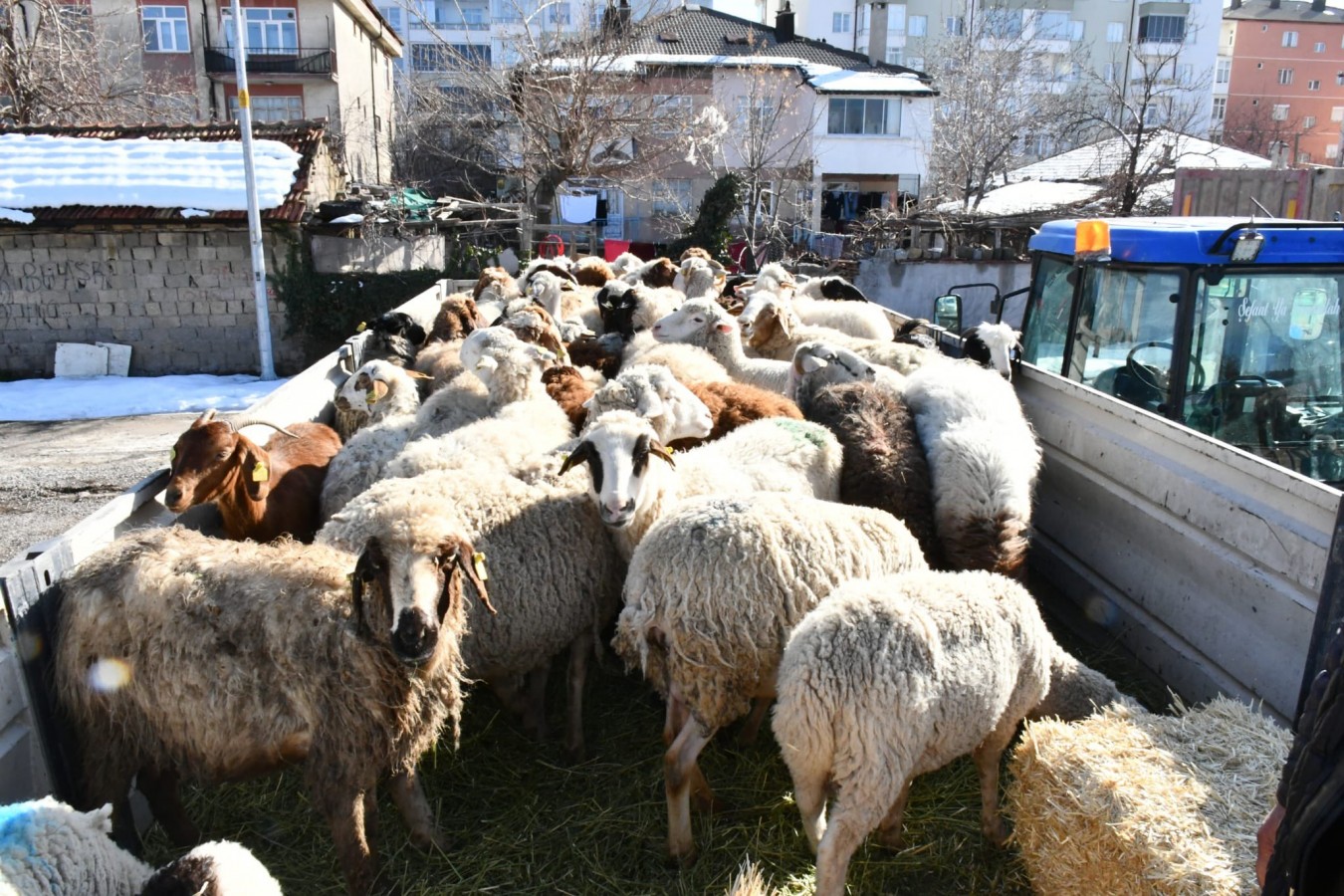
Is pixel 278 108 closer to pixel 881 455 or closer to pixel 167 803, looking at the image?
pixel 881 455

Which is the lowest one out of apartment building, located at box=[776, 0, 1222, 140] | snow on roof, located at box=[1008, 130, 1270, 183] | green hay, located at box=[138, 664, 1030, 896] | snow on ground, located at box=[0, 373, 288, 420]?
snow on ground, located at box=[0, 373, 288, 420]

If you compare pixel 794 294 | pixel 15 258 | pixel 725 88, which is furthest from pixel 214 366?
pixel 725 88

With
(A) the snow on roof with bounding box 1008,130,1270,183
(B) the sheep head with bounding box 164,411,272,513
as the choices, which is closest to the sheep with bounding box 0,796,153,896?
(B) the sheep head with bounding box 164,411,272,513

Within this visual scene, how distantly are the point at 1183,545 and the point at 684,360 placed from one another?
360 cm

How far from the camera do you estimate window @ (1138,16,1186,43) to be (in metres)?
61.0

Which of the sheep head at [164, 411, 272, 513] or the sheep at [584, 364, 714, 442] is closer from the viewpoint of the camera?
the sheep head at [164, 411, 272, 513]

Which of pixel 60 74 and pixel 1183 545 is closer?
pixel 1183 545

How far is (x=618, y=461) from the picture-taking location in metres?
4.29

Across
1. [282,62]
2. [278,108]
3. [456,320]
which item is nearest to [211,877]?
[456,320]

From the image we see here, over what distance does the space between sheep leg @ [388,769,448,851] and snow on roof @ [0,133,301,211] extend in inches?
631

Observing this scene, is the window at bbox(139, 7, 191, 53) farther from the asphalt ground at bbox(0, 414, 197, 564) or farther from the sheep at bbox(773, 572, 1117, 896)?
the sheep at bbox(773, 572, 1117, 896)

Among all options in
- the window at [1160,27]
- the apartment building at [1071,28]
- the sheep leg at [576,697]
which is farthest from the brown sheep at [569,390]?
the window at [1160,27]

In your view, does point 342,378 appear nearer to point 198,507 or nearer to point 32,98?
point 198,507

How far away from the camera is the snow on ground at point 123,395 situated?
14.9m
